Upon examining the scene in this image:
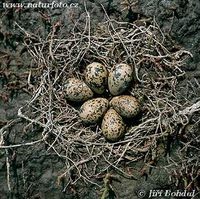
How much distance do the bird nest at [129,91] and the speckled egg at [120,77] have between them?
0.08 metres

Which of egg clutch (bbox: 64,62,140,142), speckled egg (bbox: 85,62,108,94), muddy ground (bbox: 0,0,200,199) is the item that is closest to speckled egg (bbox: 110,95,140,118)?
egg clutch (bbox: 64,62,140,142)

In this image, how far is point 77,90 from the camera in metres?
3.86

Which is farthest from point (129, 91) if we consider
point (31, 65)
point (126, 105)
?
point (31, 65)

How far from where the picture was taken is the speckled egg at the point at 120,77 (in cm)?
379

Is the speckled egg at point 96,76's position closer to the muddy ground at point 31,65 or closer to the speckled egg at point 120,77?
the speckled egg at point 120,77

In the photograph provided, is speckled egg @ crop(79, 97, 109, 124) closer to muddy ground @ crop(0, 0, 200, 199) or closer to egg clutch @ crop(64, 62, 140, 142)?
egg clutch @ crop(64, 62, 140, 142)

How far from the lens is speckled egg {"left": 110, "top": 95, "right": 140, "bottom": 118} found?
3.80 m

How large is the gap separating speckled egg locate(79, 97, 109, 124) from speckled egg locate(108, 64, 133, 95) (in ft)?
0.29

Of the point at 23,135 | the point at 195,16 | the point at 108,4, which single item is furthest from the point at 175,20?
the point at 23,135

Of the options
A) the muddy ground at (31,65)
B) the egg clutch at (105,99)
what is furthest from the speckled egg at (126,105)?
the muddy ground at (31,65)

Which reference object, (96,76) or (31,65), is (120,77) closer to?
(96,76)

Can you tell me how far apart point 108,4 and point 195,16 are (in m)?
0.46

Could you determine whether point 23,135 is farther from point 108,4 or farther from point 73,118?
point 108,4

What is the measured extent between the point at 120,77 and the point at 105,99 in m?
0.16
